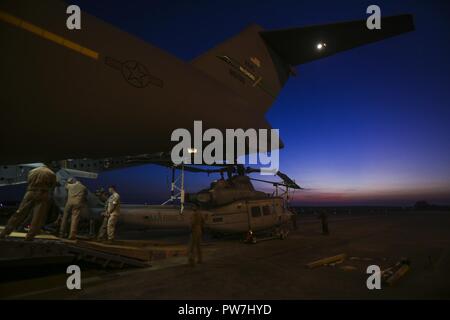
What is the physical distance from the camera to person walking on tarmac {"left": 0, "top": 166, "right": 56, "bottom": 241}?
5.41 meters

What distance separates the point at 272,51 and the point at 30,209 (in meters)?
7.39

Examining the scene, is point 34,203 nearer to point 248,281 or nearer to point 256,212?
point 248,281

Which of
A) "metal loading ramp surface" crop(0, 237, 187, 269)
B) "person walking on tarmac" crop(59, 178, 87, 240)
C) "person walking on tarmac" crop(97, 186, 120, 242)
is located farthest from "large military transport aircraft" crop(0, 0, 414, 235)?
"person walking on tarmac" crop(97, 186, 120, 242)

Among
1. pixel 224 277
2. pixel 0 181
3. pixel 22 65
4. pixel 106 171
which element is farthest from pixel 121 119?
pixel 106 171

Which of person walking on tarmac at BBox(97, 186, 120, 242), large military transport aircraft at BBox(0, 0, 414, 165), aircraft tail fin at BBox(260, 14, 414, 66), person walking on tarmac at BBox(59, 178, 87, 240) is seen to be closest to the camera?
large military transport aircraft at BBox(0, 0, 414, 165)

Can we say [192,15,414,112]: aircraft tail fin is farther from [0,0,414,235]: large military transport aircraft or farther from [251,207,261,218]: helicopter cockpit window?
[251,207,261,218]: helicopter cockpit window

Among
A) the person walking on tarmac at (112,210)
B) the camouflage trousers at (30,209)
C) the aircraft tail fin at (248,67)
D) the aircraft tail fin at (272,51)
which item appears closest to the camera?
the camouflage trousers at (30,209)

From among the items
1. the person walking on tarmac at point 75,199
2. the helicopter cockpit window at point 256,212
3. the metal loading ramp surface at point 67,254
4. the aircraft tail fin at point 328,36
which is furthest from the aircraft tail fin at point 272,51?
the helicopter cockpit window at point 256,212

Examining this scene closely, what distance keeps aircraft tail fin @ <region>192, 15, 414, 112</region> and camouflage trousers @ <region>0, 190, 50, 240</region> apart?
4.29 meters

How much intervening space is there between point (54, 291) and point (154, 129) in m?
3.39

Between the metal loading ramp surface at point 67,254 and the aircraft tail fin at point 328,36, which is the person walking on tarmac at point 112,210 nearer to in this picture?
the metal loading ramp surface at point 67,254

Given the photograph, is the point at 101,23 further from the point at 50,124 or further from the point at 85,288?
the point at 85,288

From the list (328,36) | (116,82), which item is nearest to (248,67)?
(328,36)

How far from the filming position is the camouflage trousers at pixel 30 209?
5398mm
